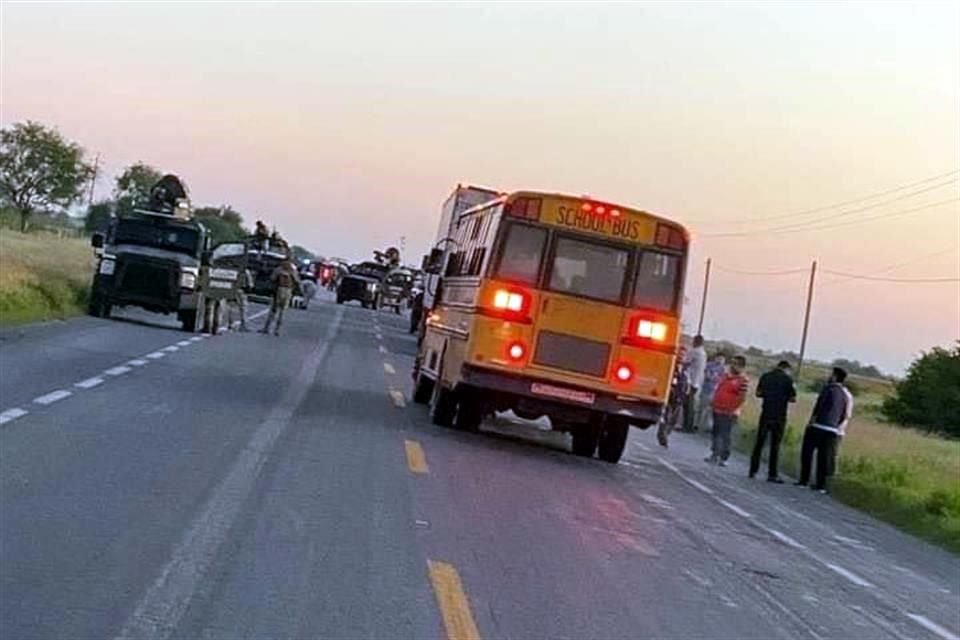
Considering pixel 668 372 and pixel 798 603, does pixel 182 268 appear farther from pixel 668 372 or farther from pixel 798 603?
pixel 798 603

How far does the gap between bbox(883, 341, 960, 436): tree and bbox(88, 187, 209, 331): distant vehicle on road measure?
137 ft

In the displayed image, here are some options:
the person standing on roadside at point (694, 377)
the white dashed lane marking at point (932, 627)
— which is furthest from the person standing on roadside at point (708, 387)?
the white dashed lane marking at point (932, 627)

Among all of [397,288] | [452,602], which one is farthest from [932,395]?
[452,602]

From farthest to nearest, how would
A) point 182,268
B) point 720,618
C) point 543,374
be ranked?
1. point 182,268
2. point 543,374
3. point 720,618

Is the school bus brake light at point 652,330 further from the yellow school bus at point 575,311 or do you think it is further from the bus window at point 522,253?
the bus window at point 522,253

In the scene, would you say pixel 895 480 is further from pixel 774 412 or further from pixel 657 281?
pixel 657 281

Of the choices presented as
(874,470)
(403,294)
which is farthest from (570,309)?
(403,294)

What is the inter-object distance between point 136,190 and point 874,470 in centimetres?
9330

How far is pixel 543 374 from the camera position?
68.0 feet

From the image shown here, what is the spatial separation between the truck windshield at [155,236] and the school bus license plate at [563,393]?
1852cm

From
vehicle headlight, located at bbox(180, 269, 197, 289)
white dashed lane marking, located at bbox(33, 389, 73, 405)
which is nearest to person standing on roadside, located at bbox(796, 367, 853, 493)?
white dashed lane marking, located at bbox(33, 389, 73, 405)

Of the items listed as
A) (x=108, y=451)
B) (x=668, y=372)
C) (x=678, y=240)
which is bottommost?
(x=108, y=451)

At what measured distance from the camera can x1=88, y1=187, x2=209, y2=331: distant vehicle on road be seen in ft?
121

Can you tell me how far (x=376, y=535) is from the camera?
1223cm
